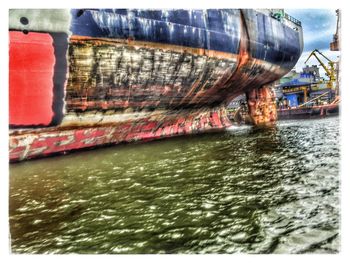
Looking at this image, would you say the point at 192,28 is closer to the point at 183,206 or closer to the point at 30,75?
the point at 30,75

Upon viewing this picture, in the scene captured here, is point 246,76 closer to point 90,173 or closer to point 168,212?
point 90,173

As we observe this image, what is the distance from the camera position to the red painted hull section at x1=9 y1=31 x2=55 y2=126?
627 cm

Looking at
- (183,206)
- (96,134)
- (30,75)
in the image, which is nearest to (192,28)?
(96,134)

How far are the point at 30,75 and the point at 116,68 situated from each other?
2366 mm

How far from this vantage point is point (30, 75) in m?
6.50

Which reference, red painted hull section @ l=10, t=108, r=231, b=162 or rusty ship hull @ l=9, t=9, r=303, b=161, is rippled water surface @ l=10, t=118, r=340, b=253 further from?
rusty ship hull @ l=9, t=9, r=303, b=161

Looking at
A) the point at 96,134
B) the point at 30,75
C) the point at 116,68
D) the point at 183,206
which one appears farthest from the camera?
the point at 96,134

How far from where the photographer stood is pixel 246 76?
1307cm

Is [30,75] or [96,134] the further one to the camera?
[96,134]

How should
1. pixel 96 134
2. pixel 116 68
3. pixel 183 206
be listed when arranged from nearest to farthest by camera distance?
pixel 183 206
pixel 116 68
pixel 96 134

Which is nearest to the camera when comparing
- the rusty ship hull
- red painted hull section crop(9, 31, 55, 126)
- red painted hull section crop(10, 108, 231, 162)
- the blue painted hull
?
red painted hull section crop(9, 31, 55, 126)

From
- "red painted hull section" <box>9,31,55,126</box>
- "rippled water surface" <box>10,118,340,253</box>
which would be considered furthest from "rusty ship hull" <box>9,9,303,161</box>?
"rippled water surface" <box>10,118,340,253</box>

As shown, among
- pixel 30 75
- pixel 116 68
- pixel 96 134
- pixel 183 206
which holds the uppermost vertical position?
pixel 116 68

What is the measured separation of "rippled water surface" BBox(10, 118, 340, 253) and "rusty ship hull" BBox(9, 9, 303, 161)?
1711 mm
